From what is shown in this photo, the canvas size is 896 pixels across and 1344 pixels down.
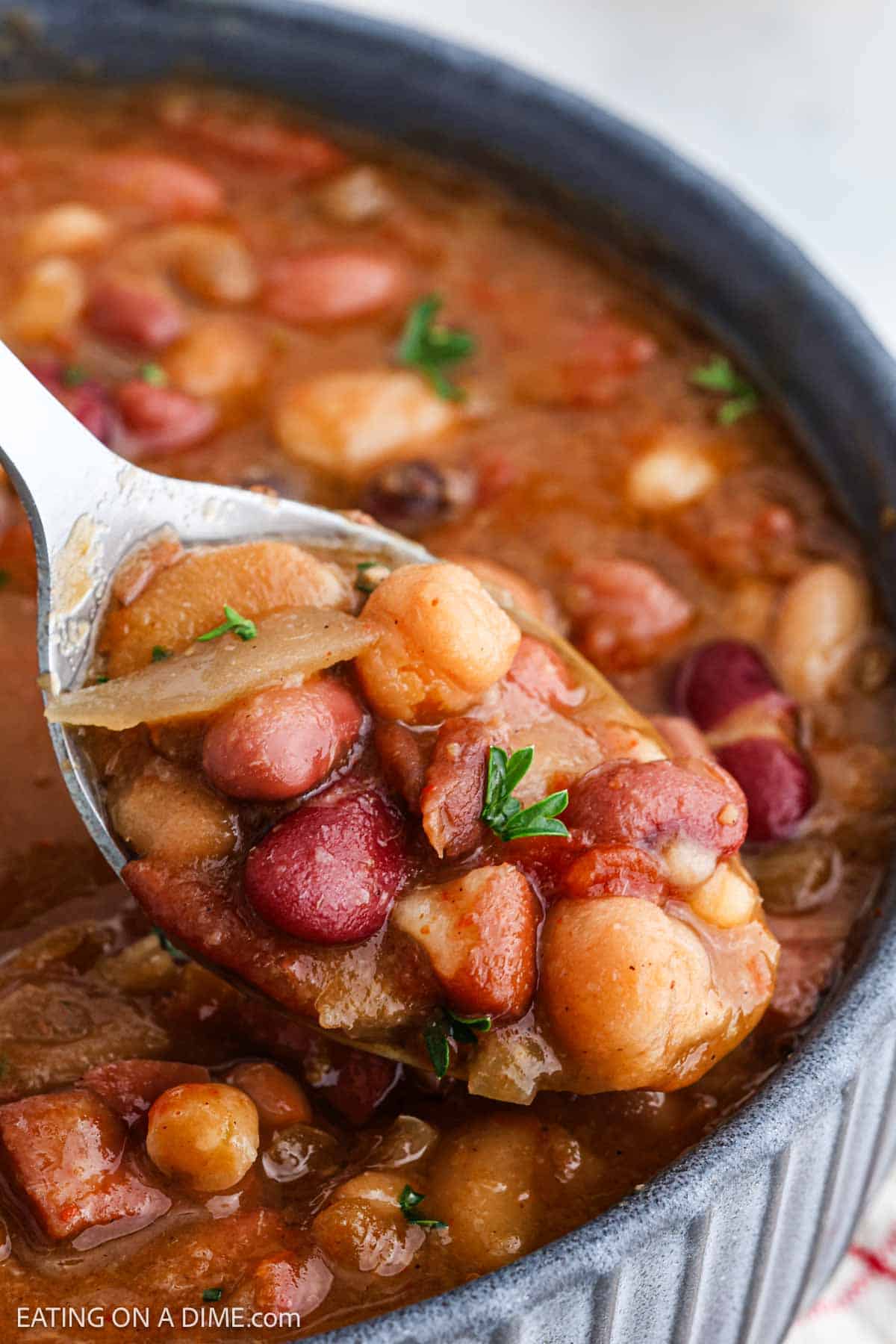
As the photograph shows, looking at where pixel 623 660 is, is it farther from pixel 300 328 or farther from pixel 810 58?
pixel 810 58

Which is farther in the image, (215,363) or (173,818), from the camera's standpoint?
(215,363)

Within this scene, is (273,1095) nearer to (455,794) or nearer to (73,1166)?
(73,1166)

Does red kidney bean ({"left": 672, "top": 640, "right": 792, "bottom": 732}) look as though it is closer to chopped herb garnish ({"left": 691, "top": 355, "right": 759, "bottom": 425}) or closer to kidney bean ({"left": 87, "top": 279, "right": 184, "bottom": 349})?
chopped herb garnish ({"left": 691, "top": 355, "right": 759, "bottom": 425})

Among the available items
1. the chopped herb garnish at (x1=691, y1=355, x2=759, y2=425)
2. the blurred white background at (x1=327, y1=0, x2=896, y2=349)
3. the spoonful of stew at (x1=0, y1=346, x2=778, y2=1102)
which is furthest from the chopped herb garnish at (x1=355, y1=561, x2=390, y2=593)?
the blurred white background at (x1=327, y1=0, x2=896, y2=349)

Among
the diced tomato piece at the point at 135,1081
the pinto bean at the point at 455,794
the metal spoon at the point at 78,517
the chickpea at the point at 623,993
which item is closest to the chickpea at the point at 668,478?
the metal spoon at the point at 78,517

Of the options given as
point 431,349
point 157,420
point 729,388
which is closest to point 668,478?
point 729,388

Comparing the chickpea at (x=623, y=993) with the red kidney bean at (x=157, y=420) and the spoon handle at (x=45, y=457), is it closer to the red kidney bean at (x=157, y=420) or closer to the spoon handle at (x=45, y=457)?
the spoon handle at (x=45, y=457)
